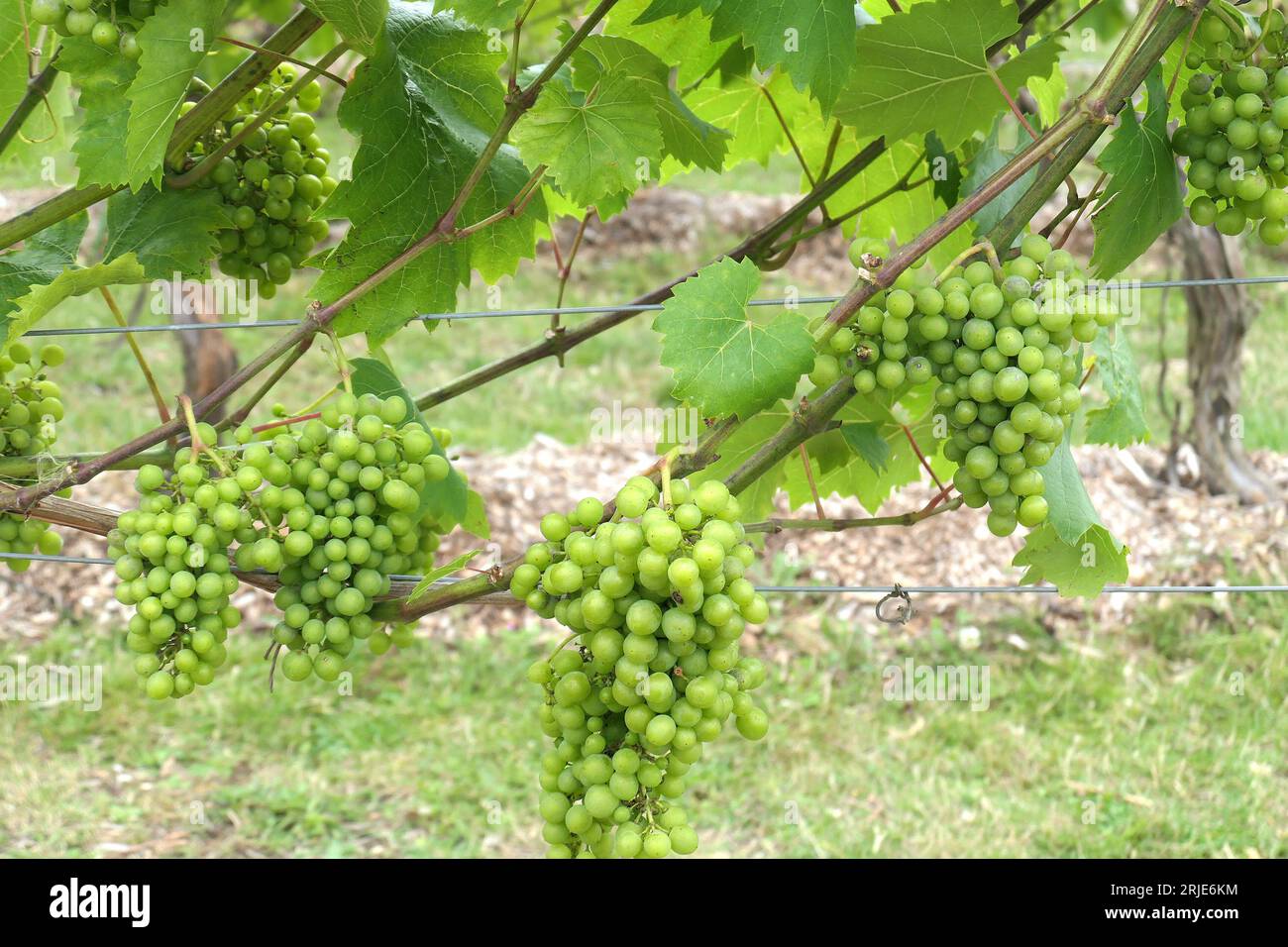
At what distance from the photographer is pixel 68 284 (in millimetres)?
1134

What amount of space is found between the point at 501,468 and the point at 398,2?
3.23 m

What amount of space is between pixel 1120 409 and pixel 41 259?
1331 millimetres

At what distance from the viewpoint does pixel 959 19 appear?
1.15 m

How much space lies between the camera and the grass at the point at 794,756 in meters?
2.92

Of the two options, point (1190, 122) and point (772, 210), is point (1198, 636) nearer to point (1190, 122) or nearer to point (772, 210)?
point (1190, 122)

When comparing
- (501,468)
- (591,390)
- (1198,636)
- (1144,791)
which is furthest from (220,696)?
(1198,636)

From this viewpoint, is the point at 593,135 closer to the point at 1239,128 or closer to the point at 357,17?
the point at 357,17

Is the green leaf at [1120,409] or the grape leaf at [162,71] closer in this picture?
the grape leaf at [162,71]

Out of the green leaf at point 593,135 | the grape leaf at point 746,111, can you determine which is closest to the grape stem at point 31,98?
the green leaf at point 593,135

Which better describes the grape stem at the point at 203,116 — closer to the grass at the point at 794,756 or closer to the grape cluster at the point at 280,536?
the grape cluster at the point at 280,536
